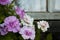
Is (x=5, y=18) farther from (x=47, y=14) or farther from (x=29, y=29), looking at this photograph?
(x=47, y=14)

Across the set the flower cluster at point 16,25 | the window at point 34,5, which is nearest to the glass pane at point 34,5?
the window at point 34,5

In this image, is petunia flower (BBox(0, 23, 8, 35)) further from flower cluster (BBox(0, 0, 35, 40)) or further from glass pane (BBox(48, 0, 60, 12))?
glass pane (BBox(48, 0, 60, 12))

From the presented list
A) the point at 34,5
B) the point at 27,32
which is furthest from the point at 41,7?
the point at 27,32

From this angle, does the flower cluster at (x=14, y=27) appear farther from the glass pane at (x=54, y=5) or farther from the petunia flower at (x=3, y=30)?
the glass pane at (x=54, y=5)

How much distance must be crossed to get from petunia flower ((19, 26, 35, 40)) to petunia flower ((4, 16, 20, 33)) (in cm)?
2

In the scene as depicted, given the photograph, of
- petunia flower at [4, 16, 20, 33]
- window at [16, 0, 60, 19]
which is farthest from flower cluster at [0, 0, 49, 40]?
window at [16, 0, 60, 19]

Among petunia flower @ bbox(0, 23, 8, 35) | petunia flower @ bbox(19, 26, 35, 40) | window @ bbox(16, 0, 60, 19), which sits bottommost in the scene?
window @ bbox(16, 0, 60, 19)

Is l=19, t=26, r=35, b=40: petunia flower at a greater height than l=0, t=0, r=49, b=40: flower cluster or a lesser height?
lesser

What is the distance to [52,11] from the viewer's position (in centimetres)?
176

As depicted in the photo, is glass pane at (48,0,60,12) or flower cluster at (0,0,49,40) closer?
flower cluster at (0,0,49,40)

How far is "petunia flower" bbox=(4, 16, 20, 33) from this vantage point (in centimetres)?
73

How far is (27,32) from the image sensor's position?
75cm

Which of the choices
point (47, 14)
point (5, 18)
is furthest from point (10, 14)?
point (47, 14)

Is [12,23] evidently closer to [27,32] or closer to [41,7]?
[27,32]
